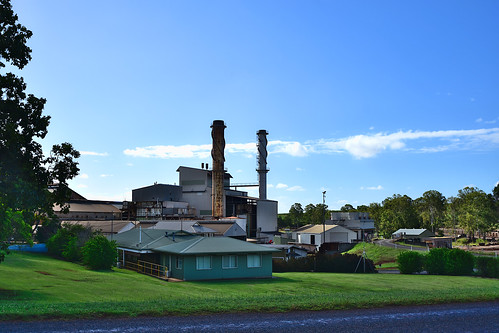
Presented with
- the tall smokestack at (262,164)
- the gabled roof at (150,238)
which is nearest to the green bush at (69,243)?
the gabled roof at (150,238)

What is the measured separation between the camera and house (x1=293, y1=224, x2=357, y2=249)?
294ft

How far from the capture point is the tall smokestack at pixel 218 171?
90.1 metres

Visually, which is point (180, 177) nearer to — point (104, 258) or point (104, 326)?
point (104, 258)

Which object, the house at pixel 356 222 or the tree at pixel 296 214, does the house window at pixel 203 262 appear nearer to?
the house at pixel 356 222

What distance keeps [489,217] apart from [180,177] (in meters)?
72.3

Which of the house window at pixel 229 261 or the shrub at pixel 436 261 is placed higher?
the house window at pixel 229 261

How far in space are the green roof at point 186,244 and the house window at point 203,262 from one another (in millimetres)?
608

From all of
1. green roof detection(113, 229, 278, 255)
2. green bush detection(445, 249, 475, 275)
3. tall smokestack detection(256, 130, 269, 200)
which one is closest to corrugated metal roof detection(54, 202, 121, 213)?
tall smokestack detection(256, 130, 269, 200)

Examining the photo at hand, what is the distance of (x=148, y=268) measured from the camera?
4028 cm

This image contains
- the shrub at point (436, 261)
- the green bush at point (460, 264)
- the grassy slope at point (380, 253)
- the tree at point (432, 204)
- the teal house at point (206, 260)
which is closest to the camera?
the teal house at point (206, 260)

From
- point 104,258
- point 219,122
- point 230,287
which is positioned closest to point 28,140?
point 230,287

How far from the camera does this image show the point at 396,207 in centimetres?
14400

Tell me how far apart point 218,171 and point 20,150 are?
67.9 m

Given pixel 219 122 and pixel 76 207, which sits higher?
pixel 219 122
